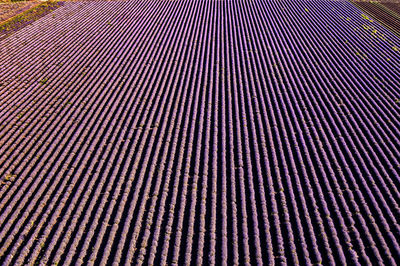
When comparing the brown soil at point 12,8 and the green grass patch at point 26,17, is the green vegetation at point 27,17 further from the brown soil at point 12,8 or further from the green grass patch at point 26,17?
the brown soil at point 12,8

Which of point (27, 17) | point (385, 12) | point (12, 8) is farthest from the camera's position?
point (385, 12)

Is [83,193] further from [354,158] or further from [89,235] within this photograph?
[354,158]

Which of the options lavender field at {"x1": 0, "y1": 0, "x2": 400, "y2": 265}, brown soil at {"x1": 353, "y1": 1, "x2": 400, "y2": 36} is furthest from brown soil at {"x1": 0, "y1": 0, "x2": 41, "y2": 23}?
brown soil at {"x1": 353, "y1": 1, "x2": 400, "y2": 36}

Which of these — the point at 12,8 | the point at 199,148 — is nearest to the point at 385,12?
the point at 199,148

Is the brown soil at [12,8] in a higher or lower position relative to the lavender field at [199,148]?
higher

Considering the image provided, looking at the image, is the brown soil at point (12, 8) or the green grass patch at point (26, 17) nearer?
the green grass patch at point (26, 17)

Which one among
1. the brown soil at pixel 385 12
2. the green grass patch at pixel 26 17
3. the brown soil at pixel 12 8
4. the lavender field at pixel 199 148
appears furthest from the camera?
the brown soil at pixel 12 8

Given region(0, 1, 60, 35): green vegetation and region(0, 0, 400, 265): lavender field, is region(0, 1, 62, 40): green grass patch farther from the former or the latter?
region(0, 0, 400, 265): lavender field

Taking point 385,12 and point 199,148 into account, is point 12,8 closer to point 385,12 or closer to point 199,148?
point 199,148

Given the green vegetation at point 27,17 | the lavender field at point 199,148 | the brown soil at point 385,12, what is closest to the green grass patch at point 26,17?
the green vegetation at point 27,17
